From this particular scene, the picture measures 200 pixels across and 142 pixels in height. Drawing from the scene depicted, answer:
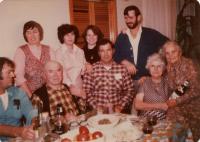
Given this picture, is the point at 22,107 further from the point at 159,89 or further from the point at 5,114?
the point at 159,89

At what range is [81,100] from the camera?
173cm

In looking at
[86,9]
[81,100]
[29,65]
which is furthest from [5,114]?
[86,9]

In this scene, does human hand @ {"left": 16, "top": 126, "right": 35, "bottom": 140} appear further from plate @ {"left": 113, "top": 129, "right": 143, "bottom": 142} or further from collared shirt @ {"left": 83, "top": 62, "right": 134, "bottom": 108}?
collared shirt @ {"left": 83, "top": 62, "right": 134, "bottom": 108}

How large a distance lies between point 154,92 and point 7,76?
0.82m

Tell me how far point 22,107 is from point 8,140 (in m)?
0.20

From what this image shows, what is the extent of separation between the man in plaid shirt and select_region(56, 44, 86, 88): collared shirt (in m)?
Answer: 0.07

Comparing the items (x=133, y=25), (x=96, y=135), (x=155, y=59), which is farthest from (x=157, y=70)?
(x=96, y=135)

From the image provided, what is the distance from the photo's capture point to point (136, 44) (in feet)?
5.94

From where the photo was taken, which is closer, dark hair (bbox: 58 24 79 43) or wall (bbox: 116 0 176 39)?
dark hair (bbox: 58 24 79 43)

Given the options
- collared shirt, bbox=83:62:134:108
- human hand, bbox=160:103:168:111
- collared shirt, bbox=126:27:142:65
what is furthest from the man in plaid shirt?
human hand, bbox=160:103:168:111

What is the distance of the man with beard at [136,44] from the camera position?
1768 mm

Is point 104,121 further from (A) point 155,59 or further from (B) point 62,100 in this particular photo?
(A) point 155,59

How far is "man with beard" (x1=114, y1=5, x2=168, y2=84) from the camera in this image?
5.80 feet

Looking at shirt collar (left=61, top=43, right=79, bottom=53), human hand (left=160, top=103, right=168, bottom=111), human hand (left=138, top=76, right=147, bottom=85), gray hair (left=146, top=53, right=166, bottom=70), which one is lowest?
human hand (left=160, top=103, right=168, bottom=111)
